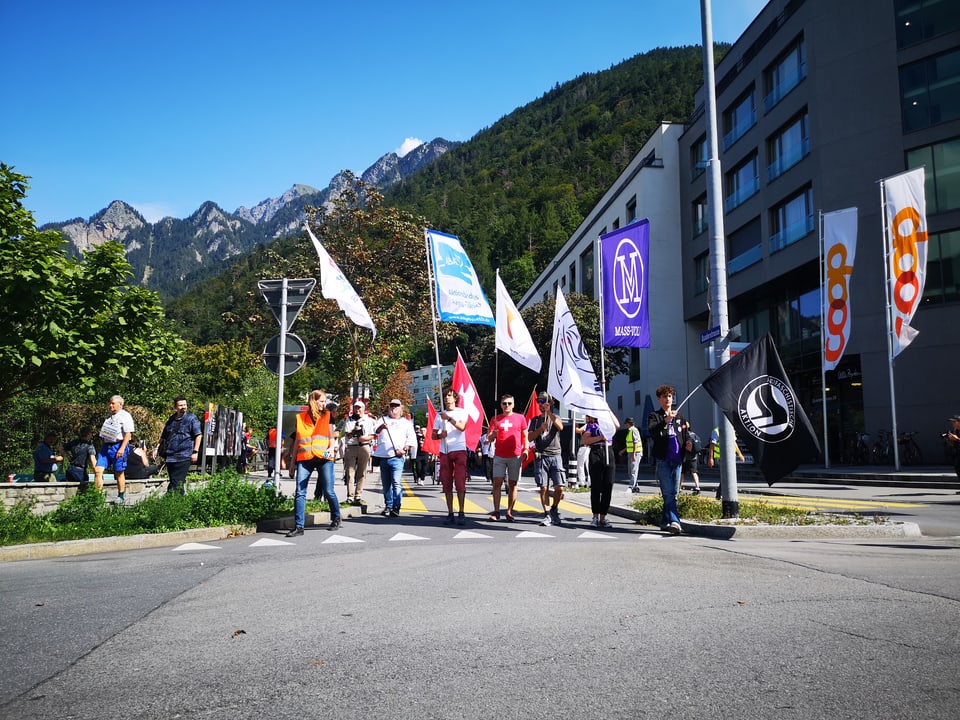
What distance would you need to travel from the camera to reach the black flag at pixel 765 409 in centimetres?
966

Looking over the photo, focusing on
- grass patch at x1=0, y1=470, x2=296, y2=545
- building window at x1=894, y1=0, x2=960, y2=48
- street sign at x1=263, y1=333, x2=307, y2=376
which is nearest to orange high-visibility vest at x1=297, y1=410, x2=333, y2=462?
grass patch at x1=0, y1=470, x2=296, y2=545

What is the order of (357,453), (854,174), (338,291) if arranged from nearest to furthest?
(338,291), (357,453), (854,174)

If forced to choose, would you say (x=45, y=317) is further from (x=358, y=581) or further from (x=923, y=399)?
(x=923, y=399)

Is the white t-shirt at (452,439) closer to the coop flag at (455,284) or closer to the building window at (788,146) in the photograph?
the coop flag at (455,284)

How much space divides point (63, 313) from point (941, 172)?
29.3 metres

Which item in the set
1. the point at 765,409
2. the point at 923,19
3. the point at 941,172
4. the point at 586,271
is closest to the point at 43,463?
the point at 765,409

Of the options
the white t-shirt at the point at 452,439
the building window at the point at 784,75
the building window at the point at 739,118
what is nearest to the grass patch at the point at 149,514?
the white t-shirt at the point at 452,439

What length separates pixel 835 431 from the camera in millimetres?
33125

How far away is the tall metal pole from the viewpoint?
1073 centimetres

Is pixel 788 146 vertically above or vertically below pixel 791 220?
above

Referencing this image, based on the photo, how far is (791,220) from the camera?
34.6 metres

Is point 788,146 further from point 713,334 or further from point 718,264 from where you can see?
point 713,334

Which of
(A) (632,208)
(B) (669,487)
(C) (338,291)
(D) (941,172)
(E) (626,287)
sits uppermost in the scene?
(A) (632,208)

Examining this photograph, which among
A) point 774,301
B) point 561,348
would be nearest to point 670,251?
point 774,301
